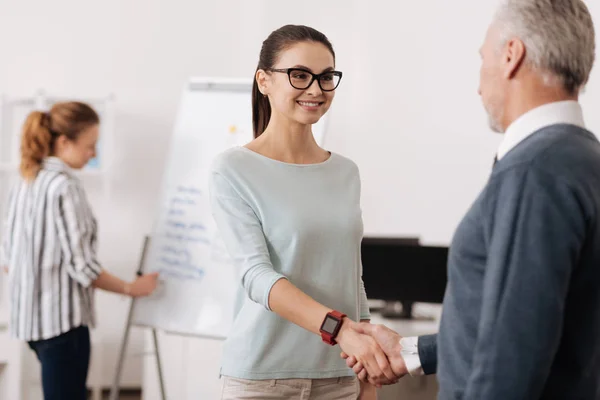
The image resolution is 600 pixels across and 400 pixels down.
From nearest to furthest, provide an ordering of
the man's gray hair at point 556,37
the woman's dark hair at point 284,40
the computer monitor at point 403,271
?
the man's gray hair at point 556,37
the woman's dark hair at point 284,40
the computer monitor at point 403,271

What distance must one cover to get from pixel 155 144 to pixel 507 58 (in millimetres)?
4040

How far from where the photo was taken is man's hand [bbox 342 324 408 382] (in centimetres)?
168

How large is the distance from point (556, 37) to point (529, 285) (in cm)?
36

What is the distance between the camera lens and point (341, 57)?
4.99 meters

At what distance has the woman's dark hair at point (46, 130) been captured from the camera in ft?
11.1

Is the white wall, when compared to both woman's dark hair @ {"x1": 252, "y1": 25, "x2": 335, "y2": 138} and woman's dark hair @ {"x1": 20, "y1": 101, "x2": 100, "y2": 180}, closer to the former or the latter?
woman's dark hair @ {"x1": 20, "y1": 101, "x2": 100, "y2": 180}

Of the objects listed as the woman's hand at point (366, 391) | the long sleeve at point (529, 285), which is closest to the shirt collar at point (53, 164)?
the woman's hand at point (366, 391)

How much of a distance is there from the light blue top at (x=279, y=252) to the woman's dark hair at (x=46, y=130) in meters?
1.87

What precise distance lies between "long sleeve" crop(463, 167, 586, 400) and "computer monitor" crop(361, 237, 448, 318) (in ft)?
7.89

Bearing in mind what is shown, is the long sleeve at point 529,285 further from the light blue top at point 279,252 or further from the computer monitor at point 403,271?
the computer monitor at point 403,271

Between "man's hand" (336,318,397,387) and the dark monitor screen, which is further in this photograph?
the dark monitor screen

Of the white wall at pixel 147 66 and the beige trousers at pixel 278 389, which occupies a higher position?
the white wall at pixel 147 66

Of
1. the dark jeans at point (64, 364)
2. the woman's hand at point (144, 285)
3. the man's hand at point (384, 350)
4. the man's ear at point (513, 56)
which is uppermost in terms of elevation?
the man's ear at point (513, 56)

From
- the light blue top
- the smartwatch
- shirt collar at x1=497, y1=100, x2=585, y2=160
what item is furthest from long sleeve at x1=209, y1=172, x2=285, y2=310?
shirt collar at x1=497, y1=100, x2=585, y2=160
